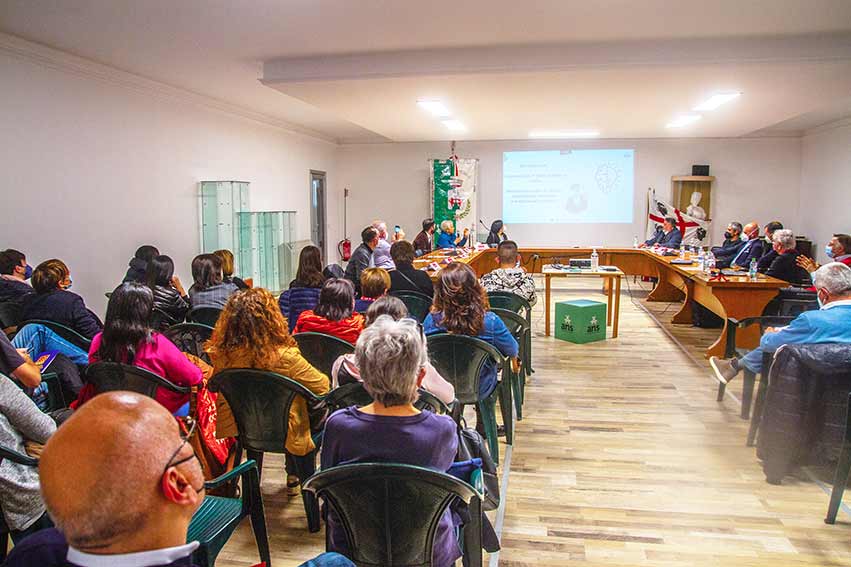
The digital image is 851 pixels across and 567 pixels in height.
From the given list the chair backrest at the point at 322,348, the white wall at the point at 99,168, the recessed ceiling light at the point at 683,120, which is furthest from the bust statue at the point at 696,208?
the chair backrest at the point at 322,348

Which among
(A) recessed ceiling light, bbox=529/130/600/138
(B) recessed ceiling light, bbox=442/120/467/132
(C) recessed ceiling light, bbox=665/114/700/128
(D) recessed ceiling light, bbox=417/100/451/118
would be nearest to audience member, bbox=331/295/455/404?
(D) recessed ceiling light, bbox=417/100/451/118

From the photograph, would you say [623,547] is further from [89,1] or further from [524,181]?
[524,181]

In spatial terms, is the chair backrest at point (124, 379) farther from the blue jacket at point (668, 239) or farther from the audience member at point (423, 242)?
the blue jacket at point (668, 239)

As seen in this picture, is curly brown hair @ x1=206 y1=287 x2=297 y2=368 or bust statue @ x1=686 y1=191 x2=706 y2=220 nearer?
curly brown hair @ x1=206 y1=287 x2=297 y2=368

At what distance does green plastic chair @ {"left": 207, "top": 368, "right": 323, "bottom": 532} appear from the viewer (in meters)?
2.60

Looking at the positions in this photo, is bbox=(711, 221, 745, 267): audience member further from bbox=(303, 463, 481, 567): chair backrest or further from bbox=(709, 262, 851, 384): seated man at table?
bbox=(303, 463, 481, 567): chair backrest

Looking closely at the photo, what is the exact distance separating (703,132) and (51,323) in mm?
10341

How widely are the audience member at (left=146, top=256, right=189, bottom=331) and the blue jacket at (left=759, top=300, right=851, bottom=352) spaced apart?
12.9ft

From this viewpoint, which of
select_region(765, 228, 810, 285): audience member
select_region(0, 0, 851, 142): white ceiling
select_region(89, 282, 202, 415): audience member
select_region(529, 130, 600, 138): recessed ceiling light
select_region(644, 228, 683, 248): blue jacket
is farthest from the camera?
select_region(529, 130, 600, 138): recessed ceiling light

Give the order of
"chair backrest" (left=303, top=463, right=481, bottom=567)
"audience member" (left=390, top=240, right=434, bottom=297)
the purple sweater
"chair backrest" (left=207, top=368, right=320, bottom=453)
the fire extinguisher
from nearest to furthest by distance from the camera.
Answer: "chair backrest" (left=303, top=463, right=481, bottom=567) → the purple sweater → "chair backrest" (left=207, top=368, right=320, bottom=453) → "audience member" (left=390, top=240, right=434, bottom=297) → the fire extinguisher

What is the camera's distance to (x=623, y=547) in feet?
8.73

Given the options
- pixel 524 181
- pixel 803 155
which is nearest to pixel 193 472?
pixel 524 181

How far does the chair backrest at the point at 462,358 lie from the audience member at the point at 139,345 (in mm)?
1184

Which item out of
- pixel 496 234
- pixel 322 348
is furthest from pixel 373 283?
pixel 496 234
